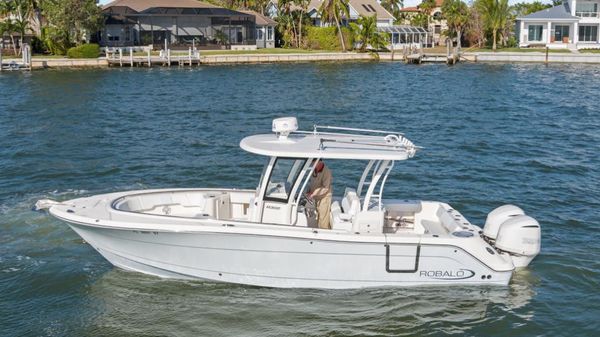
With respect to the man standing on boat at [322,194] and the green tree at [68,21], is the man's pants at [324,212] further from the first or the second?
the green tree at [68,21]

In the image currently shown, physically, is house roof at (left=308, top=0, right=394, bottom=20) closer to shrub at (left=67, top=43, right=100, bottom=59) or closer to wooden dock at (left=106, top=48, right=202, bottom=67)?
wooden dock at (left=106, top=48, right=202, bottom=67)

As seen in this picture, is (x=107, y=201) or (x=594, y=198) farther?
(x=594, y=198)

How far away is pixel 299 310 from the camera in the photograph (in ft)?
39.3

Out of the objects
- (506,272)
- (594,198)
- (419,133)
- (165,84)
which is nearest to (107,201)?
(506,272)

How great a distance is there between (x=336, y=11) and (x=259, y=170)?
5412 centimetres

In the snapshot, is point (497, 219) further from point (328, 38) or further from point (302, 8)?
point (302, 8)

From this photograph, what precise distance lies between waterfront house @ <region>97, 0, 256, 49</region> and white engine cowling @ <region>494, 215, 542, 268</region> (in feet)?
214

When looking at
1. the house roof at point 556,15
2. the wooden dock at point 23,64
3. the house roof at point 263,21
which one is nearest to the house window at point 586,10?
the house roof at point 556,15

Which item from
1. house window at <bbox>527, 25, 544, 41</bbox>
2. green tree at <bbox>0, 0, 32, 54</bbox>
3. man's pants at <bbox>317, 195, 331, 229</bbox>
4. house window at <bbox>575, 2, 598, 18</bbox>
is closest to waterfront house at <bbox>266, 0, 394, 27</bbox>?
house window at <bbox>527, 25, 544, 41</bbox>

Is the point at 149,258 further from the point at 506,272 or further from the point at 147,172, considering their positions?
the point at 147,172

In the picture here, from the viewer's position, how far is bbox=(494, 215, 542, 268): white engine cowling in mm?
12078

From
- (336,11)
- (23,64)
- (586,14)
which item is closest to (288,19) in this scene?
(336,11)

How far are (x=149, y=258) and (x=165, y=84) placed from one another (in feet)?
128

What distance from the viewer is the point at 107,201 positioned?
1294 centimetres
